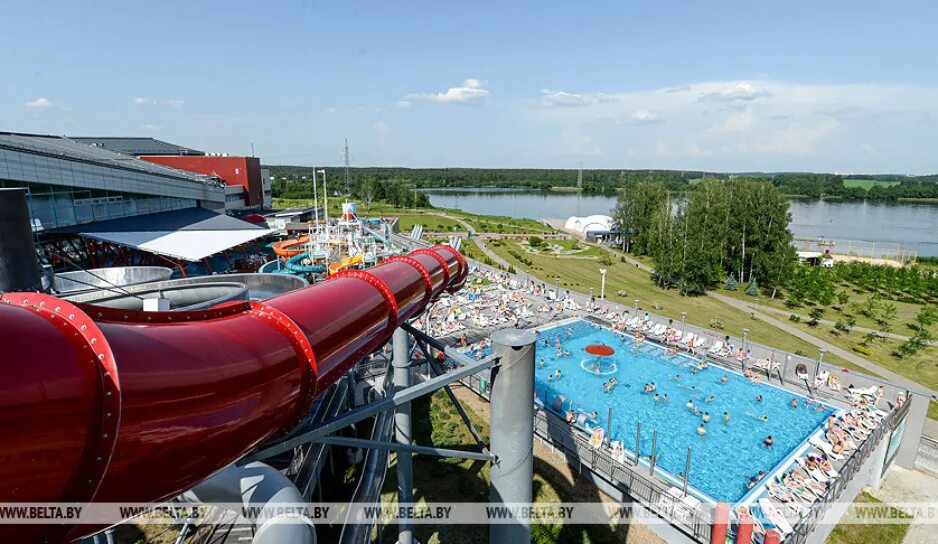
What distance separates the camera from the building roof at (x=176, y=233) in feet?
86.7

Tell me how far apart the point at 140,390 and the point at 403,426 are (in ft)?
26.2

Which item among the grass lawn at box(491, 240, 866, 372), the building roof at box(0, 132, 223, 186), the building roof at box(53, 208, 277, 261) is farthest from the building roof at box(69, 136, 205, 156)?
the grass lawn at box(491, 240, 866, 372)

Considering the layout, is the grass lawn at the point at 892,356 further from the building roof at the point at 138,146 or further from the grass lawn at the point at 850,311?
the building roof at the point at 138,146

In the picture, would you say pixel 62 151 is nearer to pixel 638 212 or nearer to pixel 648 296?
pixel 648 296

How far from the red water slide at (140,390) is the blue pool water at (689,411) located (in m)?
16.4

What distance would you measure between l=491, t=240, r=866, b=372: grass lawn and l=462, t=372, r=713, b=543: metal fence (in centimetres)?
1808

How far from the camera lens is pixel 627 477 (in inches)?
564

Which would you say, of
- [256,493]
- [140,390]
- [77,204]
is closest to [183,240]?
[77,204]

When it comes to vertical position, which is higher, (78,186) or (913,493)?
(78,186)

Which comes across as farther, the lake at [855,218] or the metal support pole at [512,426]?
the lake at [855,218]

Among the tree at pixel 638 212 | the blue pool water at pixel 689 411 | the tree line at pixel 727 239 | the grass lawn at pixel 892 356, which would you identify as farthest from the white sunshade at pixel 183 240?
the tree at pixel 638 212

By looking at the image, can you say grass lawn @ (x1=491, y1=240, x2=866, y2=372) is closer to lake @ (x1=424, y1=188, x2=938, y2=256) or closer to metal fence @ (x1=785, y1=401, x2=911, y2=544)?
metal fence @ (x1=785, y1=401, x2=911, y2=544)

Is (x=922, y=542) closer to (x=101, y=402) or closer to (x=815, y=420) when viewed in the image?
(x=815, y=420)

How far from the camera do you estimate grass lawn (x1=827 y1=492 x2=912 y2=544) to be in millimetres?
13590
